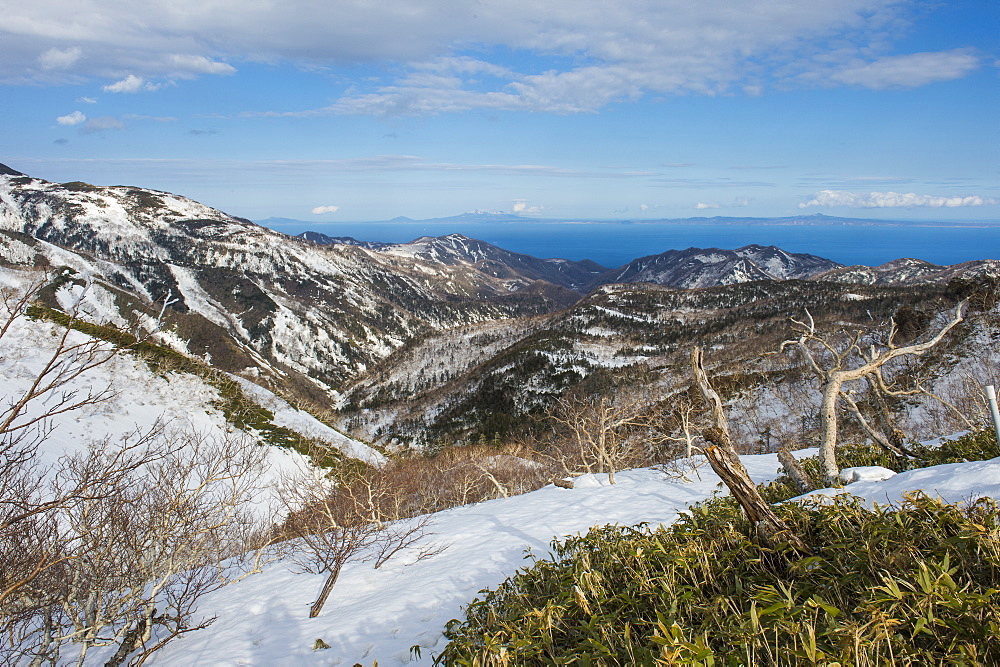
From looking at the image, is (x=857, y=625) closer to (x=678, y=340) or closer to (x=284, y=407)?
(x=284, y=407)

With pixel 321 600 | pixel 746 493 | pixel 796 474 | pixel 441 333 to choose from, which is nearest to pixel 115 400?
pixel 321 600

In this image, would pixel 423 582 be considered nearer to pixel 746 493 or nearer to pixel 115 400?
pixel 746 493

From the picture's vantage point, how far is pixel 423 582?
6992mm

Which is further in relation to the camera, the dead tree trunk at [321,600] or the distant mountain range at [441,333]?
the distant mountain range at [441,333]

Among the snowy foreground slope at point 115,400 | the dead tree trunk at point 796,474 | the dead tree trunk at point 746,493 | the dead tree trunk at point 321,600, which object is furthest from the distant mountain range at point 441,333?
the dead tree trunk at point 321,600

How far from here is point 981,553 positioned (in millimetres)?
3041

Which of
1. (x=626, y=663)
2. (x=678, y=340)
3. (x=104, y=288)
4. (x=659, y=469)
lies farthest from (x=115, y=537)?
(x=104, y=288)

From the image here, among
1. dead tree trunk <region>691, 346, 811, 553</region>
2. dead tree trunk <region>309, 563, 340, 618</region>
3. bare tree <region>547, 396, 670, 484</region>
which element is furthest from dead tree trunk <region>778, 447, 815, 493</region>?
dead tree trunk <region>309, 563, 340, 618</region>

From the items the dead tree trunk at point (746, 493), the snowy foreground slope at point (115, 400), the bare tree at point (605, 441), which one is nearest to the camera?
the dead tree trunk at point (746, 493)

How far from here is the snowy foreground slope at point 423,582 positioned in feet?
17.1

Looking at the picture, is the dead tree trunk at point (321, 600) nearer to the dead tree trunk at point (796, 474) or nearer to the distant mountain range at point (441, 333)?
the dead tree trunk at point (796, 474)

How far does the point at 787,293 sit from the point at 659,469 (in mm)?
119648

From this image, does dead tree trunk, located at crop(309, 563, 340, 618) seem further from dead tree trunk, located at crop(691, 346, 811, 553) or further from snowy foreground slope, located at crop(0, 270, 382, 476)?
snowy foreground slope, located at crop(0, 270, 382, 476)

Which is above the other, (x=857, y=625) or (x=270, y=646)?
(x=857, y=625)
